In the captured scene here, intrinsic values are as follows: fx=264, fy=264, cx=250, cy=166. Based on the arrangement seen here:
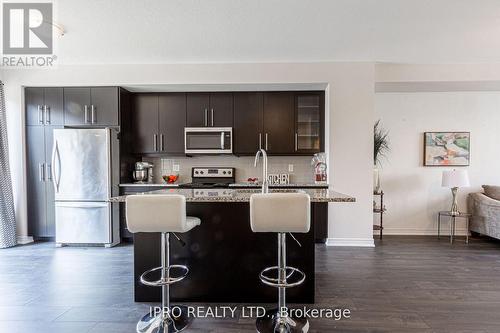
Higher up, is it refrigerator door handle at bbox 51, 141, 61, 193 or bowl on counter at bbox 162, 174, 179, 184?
refrigerator door handle at bbox 51, 141, 61, 193

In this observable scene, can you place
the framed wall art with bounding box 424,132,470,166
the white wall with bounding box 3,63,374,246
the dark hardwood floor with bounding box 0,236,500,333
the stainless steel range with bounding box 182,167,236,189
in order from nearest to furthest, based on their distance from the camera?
the dark hardwood floor with bounding box 0,236,500,333 → the white wall with bounding box 3,63,374,246 → the framed wall art with bounding box 424,132,470,166 → the stainless steel range with bounding box 182,167,236,189

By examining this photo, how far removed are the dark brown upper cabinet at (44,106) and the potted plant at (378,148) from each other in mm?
4851

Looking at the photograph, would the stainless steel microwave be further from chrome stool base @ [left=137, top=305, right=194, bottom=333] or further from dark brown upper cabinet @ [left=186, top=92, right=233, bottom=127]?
chrome stool base @ [left=137, top=305, right=194, bottom=333]

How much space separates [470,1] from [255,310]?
3390 millimetres

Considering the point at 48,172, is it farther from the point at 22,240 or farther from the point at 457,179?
the point at 457,179

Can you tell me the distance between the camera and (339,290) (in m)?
2.52

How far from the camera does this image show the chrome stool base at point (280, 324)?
1.85m

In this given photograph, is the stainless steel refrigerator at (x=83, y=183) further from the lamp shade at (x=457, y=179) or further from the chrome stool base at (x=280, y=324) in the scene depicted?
the lamp shade at (x=457, y=179)

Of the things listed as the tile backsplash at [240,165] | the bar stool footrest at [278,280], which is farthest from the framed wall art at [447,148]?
the bar stool footrest at [278,280]

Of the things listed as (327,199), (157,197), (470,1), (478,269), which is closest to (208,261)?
(157,197)

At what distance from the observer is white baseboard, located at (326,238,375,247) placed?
3.85m

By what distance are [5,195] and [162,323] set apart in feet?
11.6

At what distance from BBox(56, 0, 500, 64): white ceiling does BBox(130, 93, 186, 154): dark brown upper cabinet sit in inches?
24.9

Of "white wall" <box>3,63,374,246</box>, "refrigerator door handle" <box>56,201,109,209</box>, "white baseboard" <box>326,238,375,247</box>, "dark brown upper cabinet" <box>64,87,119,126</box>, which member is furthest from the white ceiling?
"white baseboard" <box>326,238,375,247</box>
